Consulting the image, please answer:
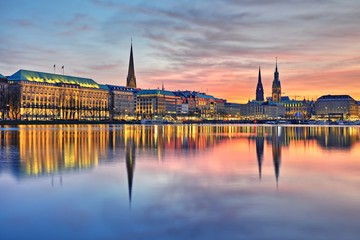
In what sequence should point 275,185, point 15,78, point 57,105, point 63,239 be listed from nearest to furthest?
point 63,239, point 275,185, point 15,78, point 57,105

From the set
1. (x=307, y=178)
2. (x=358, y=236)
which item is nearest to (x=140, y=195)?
(x=358, y=236)

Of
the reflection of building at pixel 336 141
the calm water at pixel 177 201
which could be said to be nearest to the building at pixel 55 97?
the reflection of building at pixel 336 141

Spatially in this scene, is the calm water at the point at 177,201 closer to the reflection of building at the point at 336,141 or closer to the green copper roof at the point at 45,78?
the reflection of building at the point at 336,141

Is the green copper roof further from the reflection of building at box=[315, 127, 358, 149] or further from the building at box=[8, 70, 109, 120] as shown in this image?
the reflection of building at box=[315, 127, 358, 149]

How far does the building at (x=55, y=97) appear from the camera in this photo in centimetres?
15488

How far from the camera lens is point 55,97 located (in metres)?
170

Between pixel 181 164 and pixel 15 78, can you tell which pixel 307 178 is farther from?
pixel 15 78

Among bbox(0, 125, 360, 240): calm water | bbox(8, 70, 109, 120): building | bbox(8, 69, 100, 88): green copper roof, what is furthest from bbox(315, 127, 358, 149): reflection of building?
bbox(8, 69, 100, 88): green copper roof

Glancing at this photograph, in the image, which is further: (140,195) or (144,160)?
(144,160)

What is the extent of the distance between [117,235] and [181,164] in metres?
11.8

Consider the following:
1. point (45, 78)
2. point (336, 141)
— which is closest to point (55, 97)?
point (45, 78)

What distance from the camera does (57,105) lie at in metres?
168

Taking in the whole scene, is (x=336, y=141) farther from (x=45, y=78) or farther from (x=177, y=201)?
(x=45, y=78)

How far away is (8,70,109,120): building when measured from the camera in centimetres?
15488
